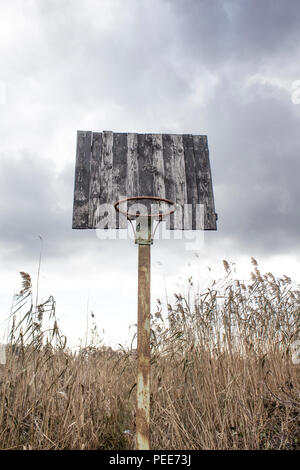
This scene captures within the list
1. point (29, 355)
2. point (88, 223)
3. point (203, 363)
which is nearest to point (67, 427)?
point (29, 355)

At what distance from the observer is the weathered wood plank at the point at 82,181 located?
10.8 ft

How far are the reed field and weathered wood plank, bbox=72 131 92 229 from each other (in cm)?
61

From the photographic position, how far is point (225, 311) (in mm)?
3924

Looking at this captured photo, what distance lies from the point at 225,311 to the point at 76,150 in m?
1.98

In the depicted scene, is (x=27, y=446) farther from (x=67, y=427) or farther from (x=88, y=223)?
(x=88, y=223)

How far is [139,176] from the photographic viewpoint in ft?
11.5

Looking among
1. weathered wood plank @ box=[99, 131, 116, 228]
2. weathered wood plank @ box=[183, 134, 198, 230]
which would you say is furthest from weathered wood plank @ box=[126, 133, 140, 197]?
weathered wood plank @ box=[183, 134, 198, 230]

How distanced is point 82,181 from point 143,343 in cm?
137

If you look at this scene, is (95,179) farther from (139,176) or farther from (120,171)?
(139,176)

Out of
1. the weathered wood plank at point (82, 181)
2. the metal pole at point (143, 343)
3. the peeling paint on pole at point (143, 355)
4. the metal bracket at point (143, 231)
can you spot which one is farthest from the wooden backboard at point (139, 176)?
the peeling paint on pole at point (143, 355)

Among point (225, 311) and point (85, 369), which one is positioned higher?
point (225, 311)

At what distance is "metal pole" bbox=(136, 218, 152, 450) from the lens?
298 cm
